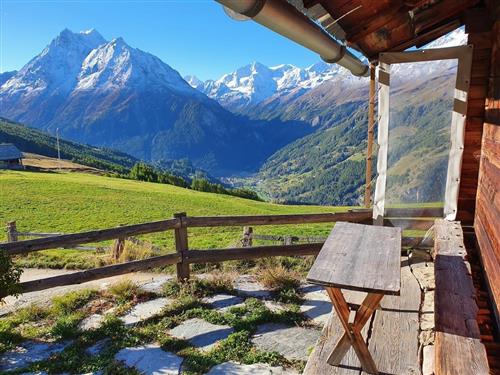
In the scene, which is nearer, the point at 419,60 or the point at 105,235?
the point at 105,235

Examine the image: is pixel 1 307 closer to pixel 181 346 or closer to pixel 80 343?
pixel 80 343

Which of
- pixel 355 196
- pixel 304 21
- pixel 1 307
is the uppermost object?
pixel 304 21

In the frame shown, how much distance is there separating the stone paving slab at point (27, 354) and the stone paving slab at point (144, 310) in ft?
2.59

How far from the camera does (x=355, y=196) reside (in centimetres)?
17750

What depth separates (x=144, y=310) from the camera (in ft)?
17.7

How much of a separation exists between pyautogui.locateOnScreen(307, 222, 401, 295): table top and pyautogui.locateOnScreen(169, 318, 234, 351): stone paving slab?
1.75m

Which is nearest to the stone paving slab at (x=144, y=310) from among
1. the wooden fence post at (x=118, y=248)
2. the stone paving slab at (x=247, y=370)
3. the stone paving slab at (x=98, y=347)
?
the stone paving slab at (x=98, y=347)

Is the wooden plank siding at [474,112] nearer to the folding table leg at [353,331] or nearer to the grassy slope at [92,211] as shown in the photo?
the folding table leg at [353,331]

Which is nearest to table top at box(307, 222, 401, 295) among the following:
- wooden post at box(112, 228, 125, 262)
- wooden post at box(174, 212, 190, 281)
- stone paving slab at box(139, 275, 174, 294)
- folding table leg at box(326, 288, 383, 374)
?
folding table leg at box(326, 288, 383, 374)

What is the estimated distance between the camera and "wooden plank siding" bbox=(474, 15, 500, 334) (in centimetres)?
395

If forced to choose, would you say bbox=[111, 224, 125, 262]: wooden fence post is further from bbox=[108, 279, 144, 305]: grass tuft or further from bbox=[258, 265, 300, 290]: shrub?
bbox=[258, 265, 300, 290]: shrub

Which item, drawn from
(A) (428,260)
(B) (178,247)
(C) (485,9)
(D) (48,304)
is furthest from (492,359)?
(D) (48,304)

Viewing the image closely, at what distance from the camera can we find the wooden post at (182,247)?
20.1ft

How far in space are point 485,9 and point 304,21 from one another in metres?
3.64
